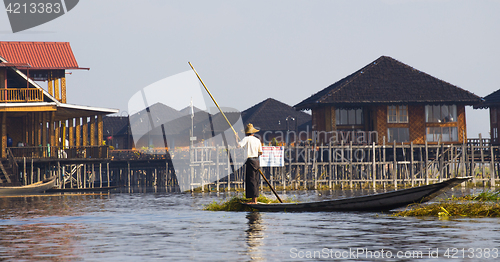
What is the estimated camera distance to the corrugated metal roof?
1435 inches

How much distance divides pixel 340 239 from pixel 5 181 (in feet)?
73.6

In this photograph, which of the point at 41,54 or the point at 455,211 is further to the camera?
the point at 41,54

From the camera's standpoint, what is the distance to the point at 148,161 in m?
47.6

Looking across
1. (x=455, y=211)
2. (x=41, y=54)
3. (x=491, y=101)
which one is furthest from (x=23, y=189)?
(x=491, y=101)

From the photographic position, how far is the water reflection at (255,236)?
25.7ft

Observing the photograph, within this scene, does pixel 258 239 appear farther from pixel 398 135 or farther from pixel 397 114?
pixel 397 114

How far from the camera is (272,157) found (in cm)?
3244

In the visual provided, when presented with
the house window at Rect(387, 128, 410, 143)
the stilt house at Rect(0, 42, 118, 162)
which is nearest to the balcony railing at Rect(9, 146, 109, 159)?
the stilt house at Rect(0, 42, 118, 162)

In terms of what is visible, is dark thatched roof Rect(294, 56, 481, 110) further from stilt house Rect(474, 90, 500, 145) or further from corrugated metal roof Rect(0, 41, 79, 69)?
corrugated metal roof Rect(0, 41, 79, 69)

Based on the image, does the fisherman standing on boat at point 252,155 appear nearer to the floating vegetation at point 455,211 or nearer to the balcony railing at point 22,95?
the floating vegetation at point 455,211

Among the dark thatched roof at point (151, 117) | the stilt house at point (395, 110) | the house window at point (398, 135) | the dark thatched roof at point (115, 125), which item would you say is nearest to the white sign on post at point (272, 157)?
the stilt house at point (395, 110)

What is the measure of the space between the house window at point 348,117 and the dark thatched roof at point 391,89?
1195mm

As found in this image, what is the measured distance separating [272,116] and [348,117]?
24182 mm

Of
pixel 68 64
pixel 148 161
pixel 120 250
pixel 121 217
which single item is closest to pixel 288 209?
pixel 121 217
